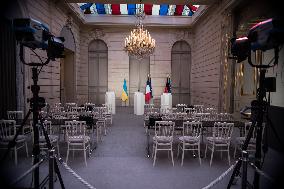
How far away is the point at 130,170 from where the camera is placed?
4113mm

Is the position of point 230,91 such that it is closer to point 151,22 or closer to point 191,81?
point 191,81

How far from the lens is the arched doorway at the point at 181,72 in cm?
1321

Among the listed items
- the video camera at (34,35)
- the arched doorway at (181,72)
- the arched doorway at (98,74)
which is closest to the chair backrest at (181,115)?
the video camera at (34,35)

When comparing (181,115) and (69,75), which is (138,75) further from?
(181,115)

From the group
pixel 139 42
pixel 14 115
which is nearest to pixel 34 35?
pixel 14 115

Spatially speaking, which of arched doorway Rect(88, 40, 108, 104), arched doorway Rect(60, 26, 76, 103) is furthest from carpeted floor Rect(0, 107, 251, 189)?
arched doorway Rect(88, 40, 108, 104)

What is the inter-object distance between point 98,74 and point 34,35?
35.2 ft

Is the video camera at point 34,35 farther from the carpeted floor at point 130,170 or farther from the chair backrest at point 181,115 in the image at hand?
the chair backrest at point 181,115

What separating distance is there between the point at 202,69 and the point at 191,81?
215cm

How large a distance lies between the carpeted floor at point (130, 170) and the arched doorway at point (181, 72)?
7958mm

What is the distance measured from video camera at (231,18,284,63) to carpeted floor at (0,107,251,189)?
Answer: 6.82ft

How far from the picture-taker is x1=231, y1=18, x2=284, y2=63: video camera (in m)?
2.34

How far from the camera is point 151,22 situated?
12.3 metres

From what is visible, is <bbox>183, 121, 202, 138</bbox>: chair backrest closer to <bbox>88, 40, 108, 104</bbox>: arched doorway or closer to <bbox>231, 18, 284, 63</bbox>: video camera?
<bbox>231, 18, 284, 63</bbox>: video camera
